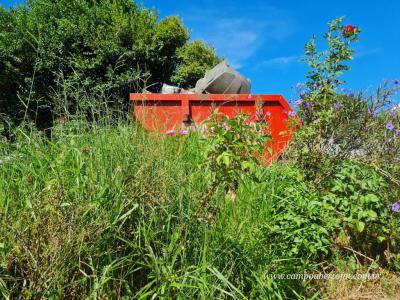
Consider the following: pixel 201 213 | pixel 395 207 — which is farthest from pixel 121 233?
pixel 395 207

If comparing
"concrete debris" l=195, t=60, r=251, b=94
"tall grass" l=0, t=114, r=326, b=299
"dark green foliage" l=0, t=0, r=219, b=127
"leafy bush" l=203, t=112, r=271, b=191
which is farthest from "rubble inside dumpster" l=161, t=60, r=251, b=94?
"dark green foliage" l=0, t=0, r=219, b=127

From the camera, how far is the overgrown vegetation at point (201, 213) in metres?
2.12

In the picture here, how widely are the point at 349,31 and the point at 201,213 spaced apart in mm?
2642

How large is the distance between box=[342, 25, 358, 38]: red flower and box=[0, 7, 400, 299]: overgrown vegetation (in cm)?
73

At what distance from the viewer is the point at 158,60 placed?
15281 millimetres

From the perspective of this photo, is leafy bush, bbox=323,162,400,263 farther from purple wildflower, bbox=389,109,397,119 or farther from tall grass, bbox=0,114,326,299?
purple wildflower, bbox=389,109,397,119

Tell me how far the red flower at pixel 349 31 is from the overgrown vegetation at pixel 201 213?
0.73 m

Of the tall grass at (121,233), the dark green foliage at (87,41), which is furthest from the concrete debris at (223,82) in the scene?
the dark green foliage at (87,41)

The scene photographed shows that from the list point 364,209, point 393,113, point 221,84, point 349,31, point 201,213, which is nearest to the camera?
Result: point 201,213

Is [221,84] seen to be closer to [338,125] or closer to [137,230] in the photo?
[338,125]

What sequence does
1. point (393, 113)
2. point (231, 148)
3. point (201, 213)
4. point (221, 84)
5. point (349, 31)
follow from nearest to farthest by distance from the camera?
point (201, 213), point (231, 148), point (393, 113), point (349, 31), point (221, 84)

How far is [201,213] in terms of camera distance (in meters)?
2.51

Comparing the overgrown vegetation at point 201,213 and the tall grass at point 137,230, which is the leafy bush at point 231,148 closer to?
the overgrown vegetation at point 201,213

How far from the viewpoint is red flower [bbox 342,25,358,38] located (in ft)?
13.4
